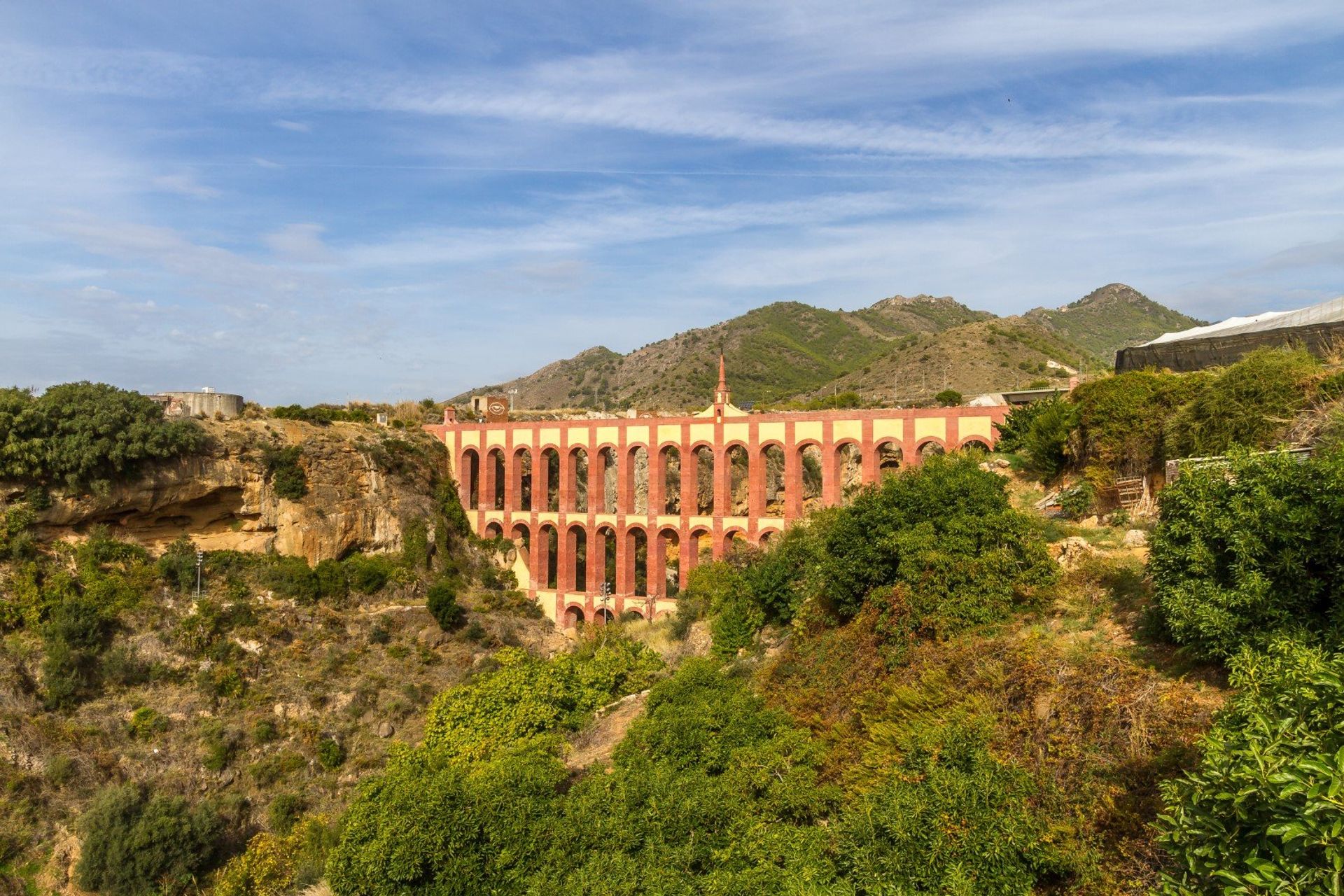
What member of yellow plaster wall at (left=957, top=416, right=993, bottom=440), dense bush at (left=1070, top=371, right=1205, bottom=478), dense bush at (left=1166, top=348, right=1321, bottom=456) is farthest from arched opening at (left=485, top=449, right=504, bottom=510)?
dense bush at (left=1166, top=348, right=1321, bottom=456)

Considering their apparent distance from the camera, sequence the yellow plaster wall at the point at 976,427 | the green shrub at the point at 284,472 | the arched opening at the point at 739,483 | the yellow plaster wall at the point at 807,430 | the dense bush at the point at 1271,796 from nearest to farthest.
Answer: the dense bush at the point at 1271,796 < the yellow plaster wall at the point at 976,427 < the yellow plaster wall at the point at 807,430 < the green shrub at the point at 284,472 < the arched opening at the point at 739,483

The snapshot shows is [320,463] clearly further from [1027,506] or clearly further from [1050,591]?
[1050,591]

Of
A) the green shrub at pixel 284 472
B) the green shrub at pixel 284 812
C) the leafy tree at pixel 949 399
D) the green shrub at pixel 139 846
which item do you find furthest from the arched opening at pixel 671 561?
the green shrub at pixel 139 846

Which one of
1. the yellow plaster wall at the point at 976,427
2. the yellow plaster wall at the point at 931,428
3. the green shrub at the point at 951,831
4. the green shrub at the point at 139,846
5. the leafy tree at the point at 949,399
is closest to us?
the green shrub at the point at 951,831

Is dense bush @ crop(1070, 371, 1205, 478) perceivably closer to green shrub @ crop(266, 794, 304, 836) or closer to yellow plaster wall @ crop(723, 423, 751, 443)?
yellow plaster wall @ crop(723, 423, 751, 443)

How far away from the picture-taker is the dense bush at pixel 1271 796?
4.26 metres

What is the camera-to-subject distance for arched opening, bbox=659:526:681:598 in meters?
35.6

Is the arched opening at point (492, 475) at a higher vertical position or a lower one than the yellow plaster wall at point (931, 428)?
lower

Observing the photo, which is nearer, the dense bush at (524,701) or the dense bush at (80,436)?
the dense bush at (524,701)

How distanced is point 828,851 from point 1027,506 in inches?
552

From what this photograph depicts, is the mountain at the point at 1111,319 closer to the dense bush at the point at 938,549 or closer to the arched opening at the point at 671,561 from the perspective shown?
the arched opening at the point at 671,561

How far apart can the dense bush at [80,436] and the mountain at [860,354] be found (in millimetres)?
41628

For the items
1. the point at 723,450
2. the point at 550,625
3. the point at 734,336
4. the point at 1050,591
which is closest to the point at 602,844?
the point at 1050,591

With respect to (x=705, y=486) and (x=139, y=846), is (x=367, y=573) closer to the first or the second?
(x=139, y=846)
